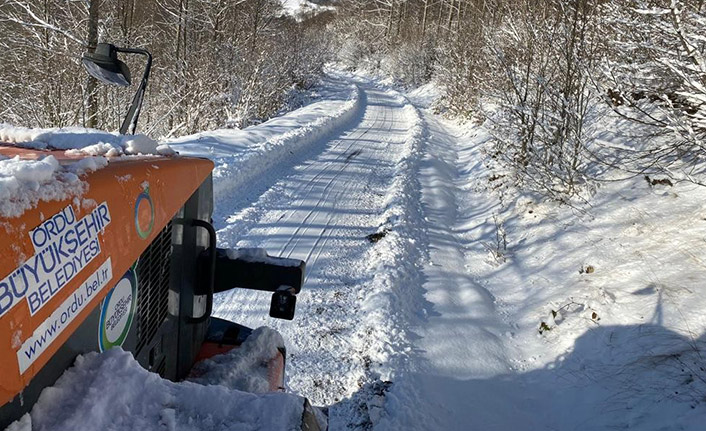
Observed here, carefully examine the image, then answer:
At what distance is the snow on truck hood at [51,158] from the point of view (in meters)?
1.02

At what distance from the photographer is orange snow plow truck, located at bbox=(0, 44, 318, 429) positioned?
3.22ft

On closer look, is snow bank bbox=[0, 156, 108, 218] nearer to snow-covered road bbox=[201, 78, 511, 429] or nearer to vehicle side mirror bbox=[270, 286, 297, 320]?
vehicle side mirror bbox=[270, 286, 297, 320]

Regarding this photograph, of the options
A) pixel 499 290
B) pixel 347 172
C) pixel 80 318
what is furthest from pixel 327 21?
pixel 80 318

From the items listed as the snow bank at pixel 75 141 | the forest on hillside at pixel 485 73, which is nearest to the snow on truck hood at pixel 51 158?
the snow bank at pixel 75 141

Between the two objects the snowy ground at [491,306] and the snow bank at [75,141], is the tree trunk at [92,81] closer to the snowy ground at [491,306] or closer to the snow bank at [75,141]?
the snowy ground at [491,306]

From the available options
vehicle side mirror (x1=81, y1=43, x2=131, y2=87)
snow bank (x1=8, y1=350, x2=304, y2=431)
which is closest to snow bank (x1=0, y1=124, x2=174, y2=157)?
vehicle side mirror (x1=81, y1=43, x2=131, y2=87)

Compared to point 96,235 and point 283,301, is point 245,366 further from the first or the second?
point 96,235

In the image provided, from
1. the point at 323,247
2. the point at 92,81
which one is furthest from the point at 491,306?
the point at 92,81

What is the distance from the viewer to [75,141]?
1871mm

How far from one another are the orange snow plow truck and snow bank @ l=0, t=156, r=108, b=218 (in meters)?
0.02

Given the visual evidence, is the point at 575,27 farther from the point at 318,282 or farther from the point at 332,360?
the point at 332,360

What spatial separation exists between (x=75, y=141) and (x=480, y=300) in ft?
14.6

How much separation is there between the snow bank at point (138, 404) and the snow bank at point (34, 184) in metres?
0.44

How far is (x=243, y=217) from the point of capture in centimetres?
651
